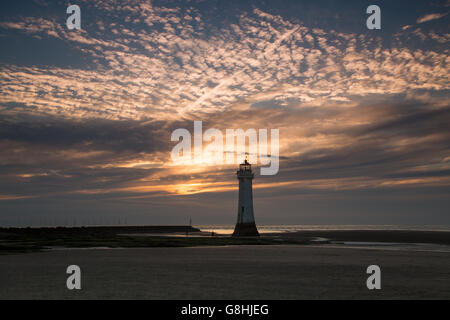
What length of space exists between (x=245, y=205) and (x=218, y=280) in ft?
138

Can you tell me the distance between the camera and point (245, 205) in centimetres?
6244

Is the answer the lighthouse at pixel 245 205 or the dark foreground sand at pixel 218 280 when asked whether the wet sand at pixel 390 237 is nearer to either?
the lighthouse at pixel 245 205

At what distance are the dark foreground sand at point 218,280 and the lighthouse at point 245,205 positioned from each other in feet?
108

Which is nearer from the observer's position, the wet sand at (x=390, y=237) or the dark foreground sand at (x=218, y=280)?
the dark foreground sand at (x=218, y=280)

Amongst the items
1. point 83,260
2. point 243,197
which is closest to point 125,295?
point 83,260

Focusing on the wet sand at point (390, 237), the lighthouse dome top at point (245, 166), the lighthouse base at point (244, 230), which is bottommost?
the wet sand at point (390, 237)

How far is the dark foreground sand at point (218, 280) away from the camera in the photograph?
16531 mm

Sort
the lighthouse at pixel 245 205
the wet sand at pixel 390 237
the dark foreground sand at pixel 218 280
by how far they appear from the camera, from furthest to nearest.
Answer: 1. the wet sand at pixel 390 237
2. the lighthouse at pixel 245 205
3. the dark foreground sand at pixel 218 280

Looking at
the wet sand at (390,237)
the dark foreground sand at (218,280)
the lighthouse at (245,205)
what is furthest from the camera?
the wet sand at (390,237)

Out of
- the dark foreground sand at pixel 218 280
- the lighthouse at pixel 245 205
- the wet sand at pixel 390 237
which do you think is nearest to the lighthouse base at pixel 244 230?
the lighthouse at pixel 245 205
